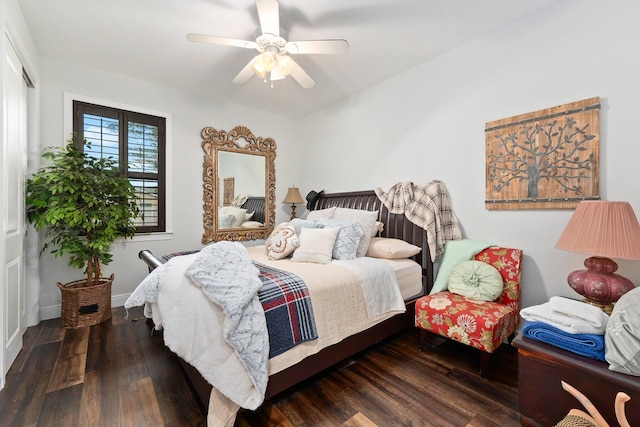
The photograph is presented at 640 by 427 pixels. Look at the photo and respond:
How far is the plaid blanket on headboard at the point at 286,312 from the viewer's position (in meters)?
1.47

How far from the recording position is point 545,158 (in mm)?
2139

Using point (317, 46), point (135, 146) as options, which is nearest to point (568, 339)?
point (317, 46)

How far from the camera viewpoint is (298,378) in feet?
5.40

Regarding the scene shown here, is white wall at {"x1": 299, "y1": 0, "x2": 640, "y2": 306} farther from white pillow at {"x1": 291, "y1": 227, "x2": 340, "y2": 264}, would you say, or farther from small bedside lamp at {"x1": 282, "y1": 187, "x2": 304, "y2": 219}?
white pillow at {"x1": 291, "y1": 227, "x2": 340, "y2": 264}

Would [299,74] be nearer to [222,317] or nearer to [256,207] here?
[222,317]

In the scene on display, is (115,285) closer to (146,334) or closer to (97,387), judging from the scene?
(146,334)

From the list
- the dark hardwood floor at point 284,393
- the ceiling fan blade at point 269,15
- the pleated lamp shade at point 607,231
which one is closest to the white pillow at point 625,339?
the pleated lamp shade at point 607,231

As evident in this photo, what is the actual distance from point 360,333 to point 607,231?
160cm

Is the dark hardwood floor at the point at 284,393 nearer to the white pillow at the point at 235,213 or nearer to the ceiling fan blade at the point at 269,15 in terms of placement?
the white pillow at the point at 235,213

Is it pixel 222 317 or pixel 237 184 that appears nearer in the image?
pixel 222 317

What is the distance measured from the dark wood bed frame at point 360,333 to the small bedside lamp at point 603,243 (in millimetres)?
1179

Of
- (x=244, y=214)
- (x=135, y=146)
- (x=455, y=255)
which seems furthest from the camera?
(x=244, y=214)

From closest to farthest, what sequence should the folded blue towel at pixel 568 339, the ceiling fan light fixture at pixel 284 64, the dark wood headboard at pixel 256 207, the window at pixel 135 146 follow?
the folded blue towel at pixel 568 339, the ceiling fan light fixture at pixel 284 64, the window at pixel 135 146, the dark wood headboard at pixel 256 207

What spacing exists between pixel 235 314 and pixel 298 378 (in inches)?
A: 27.1
